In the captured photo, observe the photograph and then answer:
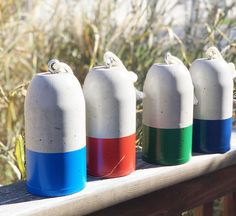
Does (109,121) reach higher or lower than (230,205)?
higher

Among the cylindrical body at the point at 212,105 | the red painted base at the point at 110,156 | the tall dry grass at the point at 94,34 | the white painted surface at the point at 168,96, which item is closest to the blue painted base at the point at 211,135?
the cylindrical body at the point at 212,105

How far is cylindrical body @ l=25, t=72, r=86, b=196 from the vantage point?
0.90 m

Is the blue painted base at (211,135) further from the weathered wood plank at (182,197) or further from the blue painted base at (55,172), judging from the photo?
the blue painted base at (55,172)

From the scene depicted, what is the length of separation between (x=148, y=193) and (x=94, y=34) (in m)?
1.25

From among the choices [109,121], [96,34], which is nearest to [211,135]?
[109,121]

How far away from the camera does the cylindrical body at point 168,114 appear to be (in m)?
1.05

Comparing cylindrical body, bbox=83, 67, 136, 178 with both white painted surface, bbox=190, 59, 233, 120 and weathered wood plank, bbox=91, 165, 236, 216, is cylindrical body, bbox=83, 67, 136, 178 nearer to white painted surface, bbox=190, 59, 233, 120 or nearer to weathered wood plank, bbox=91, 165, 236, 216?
weathered wood plank, bbox=91, 165, 236, 216

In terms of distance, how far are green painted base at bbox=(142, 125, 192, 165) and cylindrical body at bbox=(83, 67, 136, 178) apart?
0.22 feet

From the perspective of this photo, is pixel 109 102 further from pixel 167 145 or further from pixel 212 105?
pixel 212 105

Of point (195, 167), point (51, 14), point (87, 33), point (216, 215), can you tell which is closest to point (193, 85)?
point (195, 167)

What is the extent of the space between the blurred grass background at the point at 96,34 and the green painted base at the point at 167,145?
3.14 ft

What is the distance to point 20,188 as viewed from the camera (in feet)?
3.31

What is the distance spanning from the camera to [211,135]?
1.19m

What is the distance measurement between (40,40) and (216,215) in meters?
1.04
